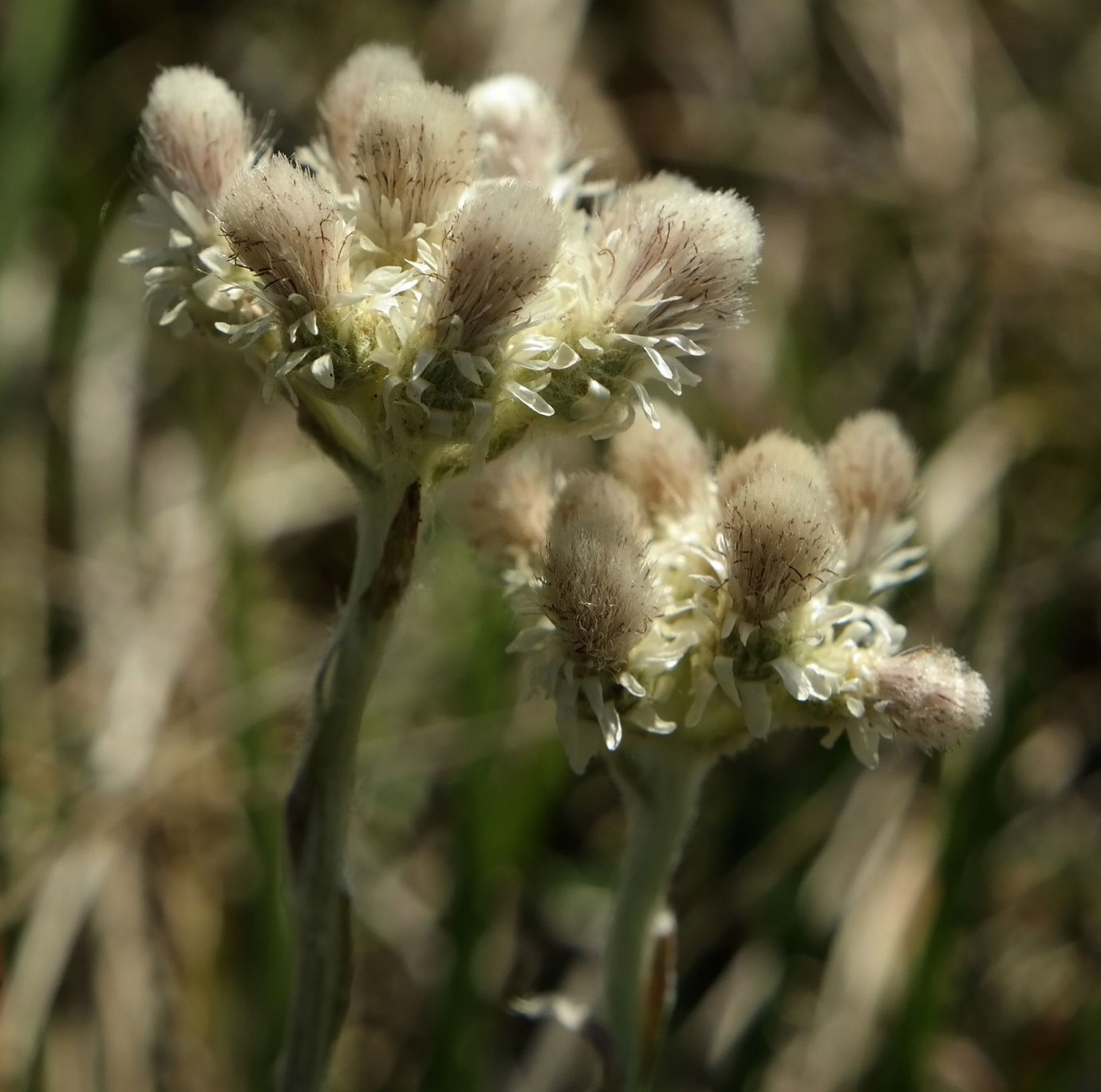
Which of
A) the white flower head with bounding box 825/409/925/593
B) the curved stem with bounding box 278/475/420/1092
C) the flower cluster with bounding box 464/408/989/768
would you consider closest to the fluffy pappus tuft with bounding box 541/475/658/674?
the flower cluster with bounding box 464/408/989/768

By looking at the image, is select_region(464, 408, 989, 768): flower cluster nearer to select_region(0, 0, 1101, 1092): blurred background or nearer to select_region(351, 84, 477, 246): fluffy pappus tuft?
select_region(0, 0, 1101, 1092): blurred background

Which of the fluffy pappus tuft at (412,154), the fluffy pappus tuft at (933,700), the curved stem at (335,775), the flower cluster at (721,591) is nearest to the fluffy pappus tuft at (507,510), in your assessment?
the flower cluster at (721,591)

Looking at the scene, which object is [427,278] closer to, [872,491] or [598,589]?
[598,589]

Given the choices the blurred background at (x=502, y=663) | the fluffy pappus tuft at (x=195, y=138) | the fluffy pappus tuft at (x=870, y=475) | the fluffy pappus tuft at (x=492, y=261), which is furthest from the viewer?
the blurred background at (x=502, y=663)

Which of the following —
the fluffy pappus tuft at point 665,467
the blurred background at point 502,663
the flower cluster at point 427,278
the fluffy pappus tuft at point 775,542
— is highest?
the flower cluster at point 427,278

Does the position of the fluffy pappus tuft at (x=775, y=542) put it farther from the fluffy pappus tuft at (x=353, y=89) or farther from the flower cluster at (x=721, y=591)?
the fluffy pappus tuft at (x=353, y=89)

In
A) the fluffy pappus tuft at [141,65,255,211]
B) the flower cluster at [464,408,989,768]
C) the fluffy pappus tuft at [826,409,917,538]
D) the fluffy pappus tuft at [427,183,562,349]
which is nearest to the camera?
the fluffy pappus tuft at [427,183,562,349]
